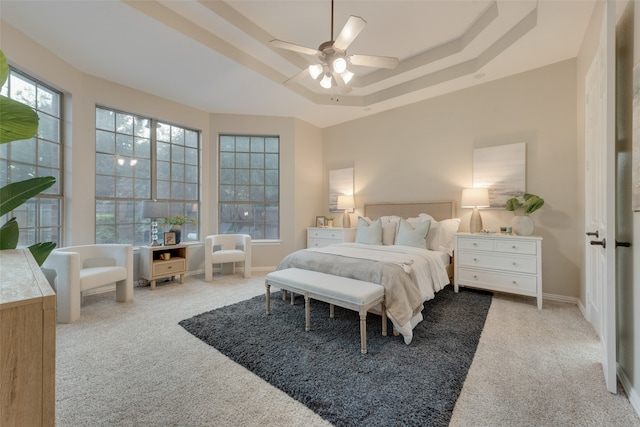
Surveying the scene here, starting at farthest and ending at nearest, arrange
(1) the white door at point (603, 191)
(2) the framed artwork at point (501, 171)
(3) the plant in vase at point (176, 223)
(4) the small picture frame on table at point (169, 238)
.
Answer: (3) the plant in vase at point (176, 223), (4) the small picture frame on table at point (169, 238), (2) the framed artwork at point (501, 171), (1) the white door at point (603, 191)

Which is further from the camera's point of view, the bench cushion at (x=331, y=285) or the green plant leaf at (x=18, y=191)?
the bench cushion at (x=331, y=285)

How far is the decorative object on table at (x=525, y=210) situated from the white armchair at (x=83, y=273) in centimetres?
485

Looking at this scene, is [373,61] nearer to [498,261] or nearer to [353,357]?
[353,357]

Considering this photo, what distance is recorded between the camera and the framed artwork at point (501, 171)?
135 inches

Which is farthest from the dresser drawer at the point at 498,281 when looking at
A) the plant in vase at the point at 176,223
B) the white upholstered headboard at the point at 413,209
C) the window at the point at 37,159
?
the window at the point at 37,159

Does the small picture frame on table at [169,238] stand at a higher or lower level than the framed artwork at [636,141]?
lower

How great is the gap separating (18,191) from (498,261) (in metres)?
4.19

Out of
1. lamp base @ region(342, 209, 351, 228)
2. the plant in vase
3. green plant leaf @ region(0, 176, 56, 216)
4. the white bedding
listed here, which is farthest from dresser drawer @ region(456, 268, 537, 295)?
the plant in vase

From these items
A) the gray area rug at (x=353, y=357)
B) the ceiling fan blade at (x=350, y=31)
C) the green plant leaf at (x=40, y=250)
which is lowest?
the gray area rug at (x=353, y=357)

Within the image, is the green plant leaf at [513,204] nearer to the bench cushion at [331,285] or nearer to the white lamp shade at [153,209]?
the bench cushion at [331,285]

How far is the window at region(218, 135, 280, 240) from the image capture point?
503 cm

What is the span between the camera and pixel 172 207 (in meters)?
4.54

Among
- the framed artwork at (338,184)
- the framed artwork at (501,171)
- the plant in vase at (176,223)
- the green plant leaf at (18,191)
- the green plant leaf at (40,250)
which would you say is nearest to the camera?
the green plant leaf at (18,191)

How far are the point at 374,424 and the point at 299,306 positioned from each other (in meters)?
1.74
